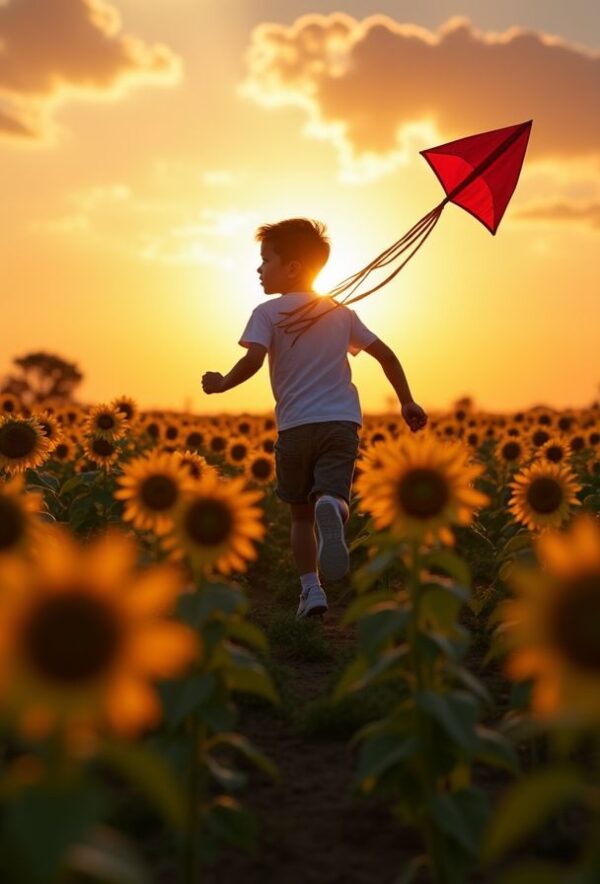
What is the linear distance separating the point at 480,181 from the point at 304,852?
16.5 ft

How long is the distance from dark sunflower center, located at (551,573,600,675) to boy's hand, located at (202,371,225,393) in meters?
4.78

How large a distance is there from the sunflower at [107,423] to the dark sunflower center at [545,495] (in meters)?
5.78

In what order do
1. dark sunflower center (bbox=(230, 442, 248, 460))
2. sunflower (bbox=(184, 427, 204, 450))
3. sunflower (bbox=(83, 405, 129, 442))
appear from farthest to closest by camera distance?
sunflower (bbox=(184, 427, 204, 450)) → dark sunflower center (bbox=(230, 442, 248, 460)) → sunflower (bbox=(83, 405, 129, 442))

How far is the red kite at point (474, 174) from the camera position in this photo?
25.2 feet

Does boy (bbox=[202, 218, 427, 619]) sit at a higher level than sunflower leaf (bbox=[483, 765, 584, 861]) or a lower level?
higher

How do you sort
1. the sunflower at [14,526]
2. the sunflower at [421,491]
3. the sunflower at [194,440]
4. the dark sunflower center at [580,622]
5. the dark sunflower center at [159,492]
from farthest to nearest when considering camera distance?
the sunflower at [194,440]
the dark sunflower center at [159,492]
the sunflower at [14,526]
the sunflower at [421,491]
the dark sunflower center at [580,622]

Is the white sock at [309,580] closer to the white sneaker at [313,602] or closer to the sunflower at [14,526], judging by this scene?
the white sneaker at [313,602]

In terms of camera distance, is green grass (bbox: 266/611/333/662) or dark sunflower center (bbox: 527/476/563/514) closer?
dark sunflower center (bbox: 527/476/563/514)

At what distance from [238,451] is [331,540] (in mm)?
8990

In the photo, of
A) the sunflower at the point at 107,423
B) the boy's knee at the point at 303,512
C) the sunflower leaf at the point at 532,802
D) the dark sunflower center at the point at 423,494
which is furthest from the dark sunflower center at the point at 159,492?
the sunflower at the point at 107,423

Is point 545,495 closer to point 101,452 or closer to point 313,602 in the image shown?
point 313,602

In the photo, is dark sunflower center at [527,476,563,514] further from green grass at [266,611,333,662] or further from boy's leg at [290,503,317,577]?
boy's leg at [290,503,317,577]

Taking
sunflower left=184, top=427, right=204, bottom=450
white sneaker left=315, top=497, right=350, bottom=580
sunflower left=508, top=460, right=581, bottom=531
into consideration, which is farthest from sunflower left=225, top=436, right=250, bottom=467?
sunflower left=508, top=460, right=581, bottom=531

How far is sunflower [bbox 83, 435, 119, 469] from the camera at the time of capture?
33.3 feet
